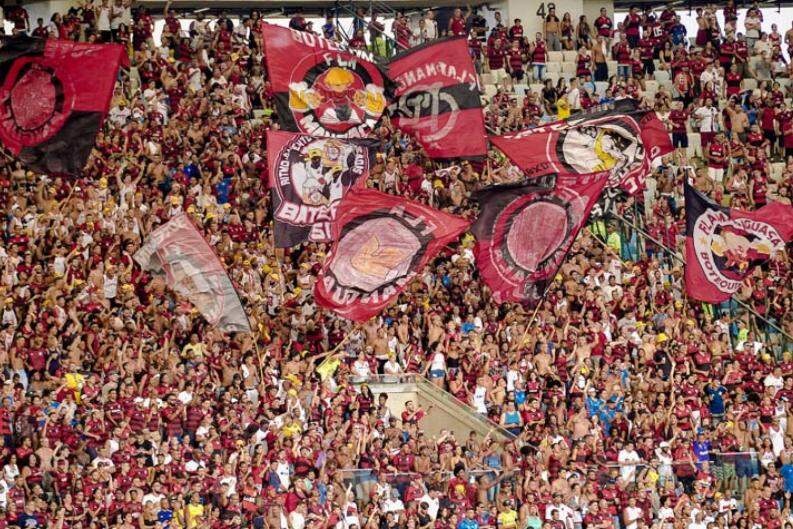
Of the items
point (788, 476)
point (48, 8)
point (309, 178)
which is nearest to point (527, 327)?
point (309, 178)

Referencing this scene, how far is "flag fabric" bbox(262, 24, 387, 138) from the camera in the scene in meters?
37.4

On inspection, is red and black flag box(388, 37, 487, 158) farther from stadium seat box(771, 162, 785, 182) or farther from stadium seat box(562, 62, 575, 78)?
stadium seat box(562, 62, 575, 78)

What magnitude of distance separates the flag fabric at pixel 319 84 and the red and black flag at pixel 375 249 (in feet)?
11.1

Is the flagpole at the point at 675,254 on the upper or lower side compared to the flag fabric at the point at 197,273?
lower

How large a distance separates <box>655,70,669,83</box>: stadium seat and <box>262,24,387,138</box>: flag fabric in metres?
11.8

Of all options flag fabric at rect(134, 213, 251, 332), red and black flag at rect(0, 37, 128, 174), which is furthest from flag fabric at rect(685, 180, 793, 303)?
red and black flag at rect(0, 37, 128, 174)

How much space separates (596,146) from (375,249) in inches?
249

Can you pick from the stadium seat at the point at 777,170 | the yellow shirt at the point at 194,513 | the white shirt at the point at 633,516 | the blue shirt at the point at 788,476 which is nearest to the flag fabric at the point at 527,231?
the white shirt at the point at 633,516

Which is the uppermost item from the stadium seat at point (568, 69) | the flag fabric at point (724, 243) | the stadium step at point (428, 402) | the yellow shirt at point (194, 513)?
the stadium seat at point (568, 69)

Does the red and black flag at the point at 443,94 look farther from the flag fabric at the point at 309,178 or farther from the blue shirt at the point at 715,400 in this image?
the blue shirt at the point at 715,400

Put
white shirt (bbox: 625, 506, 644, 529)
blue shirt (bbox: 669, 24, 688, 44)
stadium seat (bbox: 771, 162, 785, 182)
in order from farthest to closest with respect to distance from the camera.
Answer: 1. blue shirt (bbox: 669, 24, 688, 44)
2. stadium seat (bbox: 771, 162, 785, 182)
3. white shirt (bbox: 625, 506, 644, 529)

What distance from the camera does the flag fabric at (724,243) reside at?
128 ft

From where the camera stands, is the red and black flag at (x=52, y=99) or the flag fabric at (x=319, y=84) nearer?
the red and black flag at (x=52, y=99)

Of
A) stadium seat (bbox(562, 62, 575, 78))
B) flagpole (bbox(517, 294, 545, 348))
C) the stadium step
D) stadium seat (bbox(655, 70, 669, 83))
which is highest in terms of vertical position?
stadium seat (bbox(562, 62, 575, 78))
